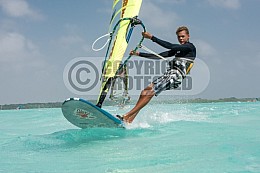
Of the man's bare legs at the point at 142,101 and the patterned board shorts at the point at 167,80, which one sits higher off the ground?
the patterned board shorts at the point at 167,80

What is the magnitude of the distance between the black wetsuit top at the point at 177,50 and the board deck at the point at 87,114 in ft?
3.94

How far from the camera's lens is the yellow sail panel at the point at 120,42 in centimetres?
466

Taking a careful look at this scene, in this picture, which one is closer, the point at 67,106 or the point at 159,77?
the point at 67,106

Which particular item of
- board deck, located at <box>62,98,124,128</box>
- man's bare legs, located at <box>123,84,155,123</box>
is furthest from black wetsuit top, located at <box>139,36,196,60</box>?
board deck, located at <box>62,98,124,128</box>

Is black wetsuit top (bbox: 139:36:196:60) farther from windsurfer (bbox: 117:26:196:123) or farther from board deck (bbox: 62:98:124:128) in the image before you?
board deck (bbox: 62:98:124:128)

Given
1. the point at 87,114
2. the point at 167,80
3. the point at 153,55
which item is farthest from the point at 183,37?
the point at 87,114

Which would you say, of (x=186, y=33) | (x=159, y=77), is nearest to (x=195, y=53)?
(x=186, y=33)

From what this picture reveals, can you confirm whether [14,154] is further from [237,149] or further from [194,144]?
[237,149]

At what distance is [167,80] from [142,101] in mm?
533

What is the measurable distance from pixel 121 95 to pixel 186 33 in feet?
4.79

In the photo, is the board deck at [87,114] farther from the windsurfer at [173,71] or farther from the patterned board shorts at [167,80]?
the patterned board shorts at [167,80]

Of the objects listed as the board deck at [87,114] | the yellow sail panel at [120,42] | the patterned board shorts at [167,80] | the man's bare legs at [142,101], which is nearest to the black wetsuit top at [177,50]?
the patterned board shorts at [167,80]

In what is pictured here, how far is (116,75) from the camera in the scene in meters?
4.75

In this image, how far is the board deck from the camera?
4.38 meters
